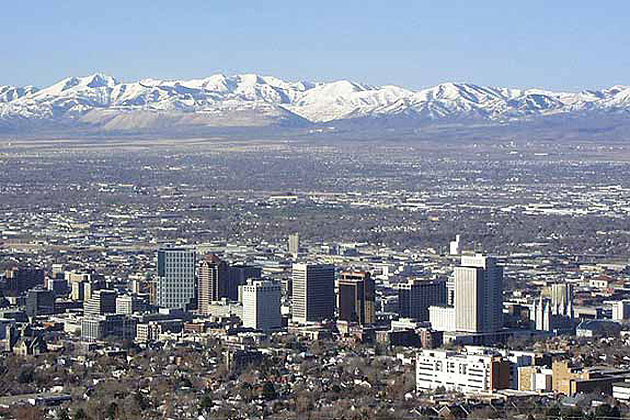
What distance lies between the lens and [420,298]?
1569 inches

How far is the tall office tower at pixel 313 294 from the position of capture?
3878 cm

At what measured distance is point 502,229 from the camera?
62250mm

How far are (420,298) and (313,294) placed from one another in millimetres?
1843

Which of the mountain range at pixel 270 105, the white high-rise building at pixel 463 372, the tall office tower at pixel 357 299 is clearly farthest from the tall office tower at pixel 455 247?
the mountain range at pixel 270 105

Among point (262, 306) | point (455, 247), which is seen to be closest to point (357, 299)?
point (262, 306)

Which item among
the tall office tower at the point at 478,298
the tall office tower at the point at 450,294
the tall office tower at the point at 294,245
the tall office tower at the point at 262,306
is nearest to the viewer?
the tall office tower at the point at 478,298

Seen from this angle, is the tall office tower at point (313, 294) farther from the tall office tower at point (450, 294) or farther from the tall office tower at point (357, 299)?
the tall office tower at point (450, 294)

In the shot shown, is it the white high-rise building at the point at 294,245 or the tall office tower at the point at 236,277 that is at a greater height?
the tall office tower at the point at 236,277

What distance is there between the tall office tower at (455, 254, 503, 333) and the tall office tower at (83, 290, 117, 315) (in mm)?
6003

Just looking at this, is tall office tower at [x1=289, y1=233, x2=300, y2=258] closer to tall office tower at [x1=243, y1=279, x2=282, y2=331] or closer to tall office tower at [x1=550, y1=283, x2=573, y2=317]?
tall office tower at [x1=550, y1=283, x2=573, y2=317]

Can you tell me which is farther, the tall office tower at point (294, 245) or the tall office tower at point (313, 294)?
the tall office tower at point (294, 245)

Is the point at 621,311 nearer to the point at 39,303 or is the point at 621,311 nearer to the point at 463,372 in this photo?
the point at 39,303

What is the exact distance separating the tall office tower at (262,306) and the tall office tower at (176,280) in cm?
284

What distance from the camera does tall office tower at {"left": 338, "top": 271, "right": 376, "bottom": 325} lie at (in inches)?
1507
